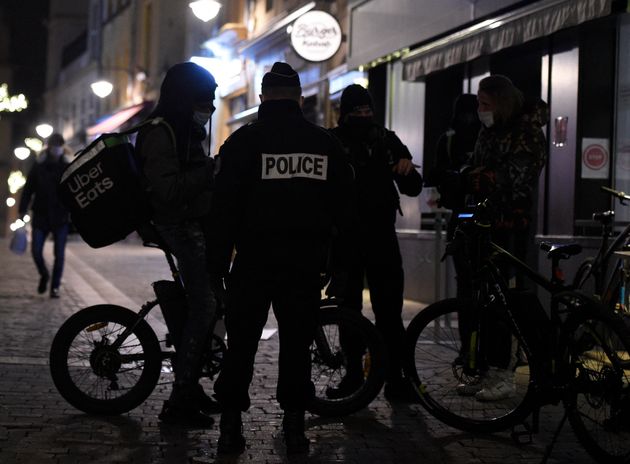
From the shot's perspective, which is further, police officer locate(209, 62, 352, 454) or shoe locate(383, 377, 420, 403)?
shoe locate(383, 377, 420, 403)

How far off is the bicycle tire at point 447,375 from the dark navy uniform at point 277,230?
873 millimetres

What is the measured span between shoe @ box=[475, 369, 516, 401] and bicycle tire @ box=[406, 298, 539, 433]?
3 cm

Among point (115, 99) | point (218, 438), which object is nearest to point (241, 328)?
point (218, 438)

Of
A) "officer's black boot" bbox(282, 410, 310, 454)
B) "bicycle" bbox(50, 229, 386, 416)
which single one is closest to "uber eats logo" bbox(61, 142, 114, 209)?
"bicycle" bbox(50, 229, 386, 416)

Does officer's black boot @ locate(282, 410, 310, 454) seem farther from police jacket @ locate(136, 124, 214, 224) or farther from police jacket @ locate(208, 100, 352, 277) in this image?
police jacket @ locate(136, 124, 214, 224)

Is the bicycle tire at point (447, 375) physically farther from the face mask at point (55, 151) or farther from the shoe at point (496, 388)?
the face mask at point (55, 151)

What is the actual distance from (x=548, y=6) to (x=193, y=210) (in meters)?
5.49

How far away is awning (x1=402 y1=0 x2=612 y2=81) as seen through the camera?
1012 cm

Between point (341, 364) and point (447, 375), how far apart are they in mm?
583

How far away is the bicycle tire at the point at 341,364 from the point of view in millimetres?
6301

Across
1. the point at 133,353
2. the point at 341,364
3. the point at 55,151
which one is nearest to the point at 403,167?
the point at 341,364

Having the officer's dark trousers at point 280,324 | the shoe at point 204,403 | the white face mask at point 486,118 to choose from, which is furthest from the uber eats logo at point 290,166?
the white face mask at point 486,118

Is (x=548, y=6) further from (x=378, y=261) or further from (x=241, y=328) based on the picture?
(x=241, y=328)

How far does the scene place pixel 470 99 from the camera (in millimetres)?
7715
